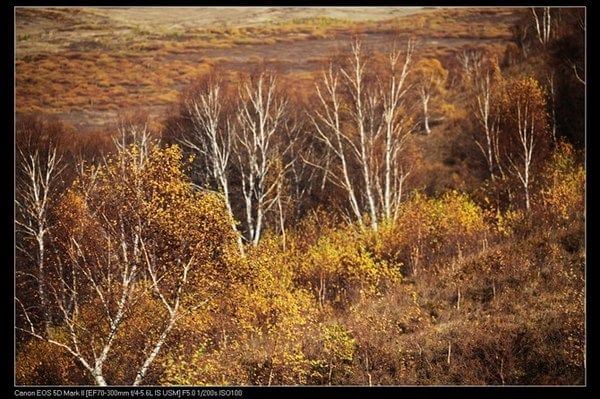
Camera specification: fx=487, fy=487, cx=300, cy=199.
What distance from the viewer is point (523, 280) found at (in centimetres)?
1404

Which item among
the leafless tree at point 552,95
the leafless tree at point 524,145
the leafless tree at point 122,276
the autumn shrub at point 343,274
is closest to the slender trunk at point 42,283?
the leafless tree at point 122,276

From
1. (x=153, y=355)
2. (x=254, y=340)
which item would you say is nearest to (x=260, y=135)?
(x=254, y=340)

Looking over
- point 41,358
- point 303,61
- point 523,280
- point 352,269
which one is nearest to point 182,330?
point 41,358

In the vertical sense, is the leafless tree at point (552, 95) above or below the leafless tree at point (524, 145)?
above

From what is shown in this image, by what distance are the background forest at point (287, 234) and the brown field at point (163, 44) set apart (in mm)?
157

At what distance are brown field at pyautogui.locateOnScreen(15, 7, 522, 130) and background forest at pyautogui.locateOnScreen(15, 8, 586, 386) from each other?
16cm

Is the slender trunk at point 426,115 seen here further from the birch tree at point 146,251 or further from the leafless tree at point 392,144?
the birch tree at point 146,251

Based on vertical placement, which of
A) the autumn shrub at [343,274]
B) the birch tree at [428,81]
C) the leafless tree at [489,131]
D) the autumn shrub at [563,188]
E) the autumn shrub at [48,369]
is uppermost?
the birch tree at [428,81]

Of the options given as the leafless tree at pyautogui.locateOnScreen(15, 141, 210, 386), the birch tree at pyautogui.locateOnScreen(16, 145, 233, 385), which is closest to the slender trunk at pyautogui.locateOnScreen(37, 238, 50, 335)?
the leafless tree at pyautogui.locateOnScreen(15, 141, 210, 386)

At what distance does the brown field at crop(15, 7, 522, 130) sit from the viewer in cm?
1691

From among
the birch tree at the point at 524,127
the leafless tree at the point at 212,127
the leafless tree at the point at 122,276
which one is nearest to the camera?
the leafless tree at the point at 122,276

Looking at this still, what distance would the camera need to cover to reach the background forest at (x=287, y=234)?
1271cm

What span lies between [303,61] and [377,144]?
21.5ft

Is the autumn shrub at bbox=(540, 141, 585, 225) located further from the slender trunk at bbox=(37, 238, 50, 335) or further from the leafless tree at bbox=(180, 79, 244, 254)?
the slender trunk at bbox=(37, 238, 50, 335)
